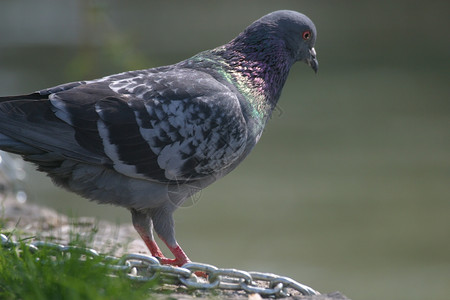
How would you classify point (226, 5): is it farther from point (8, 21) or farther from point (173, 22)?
point (8, 21)

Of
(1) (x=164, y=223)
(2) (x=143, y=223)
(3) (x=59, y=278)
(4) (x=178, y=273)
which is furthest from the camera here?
(2) (x=143, y=223)

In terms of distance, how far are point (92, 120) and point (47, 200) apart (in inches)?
196

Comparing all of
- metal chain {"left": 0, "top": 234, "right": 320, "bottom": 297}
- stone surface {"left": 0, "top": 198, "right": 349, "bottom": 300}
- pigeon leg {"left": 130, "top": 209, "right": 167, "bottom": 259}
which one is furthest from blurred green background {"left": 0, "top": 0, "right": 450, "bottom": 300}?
metal chain {"left": 0, "top": 234, "right": 320, "bottom": 297}

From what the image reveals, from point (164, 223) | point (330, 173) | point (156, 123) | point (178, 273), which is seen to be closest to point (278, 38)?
point (156, 123)

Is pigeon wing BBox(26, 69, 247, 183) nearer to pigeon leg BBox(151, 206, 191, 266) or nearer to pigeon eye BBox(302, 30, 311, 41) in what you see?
pigeon leg BBox(151, 206, 191, 266)

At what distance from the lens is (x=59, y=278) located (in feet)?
9.72

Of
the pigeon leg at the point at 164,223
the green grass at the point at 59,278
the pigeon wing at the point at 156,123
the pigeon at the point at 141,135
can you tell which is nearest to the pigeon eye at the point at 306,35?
the pigeon at the point at 141,135

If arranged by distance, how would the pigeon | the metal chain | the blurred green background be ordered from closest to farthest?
the metal chain < the pigeon < the blurred green background

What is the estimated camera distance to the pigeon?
3932mm

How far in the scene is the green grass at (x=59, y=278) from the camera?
284 cm

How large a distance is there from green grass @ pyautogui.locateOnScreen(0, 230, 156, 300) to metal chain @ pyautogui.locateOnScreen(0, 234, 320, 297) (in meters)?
0.03

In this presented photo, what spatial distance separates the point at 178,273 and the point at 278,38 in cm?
186

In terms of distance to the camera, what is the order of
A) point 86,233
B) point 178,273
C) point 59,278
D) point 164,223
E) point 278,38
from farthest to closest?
point 278,38
point 164,223
point 86,233
point 178,273
point 59,278

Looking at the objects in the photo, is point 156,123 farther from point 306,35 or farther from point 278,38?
point 306,35
